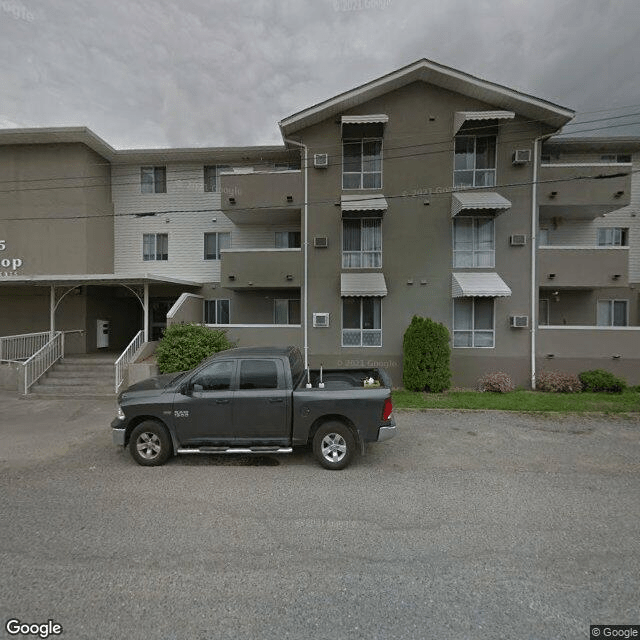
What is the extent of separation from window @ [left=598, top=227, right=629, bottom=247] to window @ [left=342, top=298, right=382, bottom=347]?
10602mm

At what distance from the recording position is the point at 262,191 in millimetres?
12281

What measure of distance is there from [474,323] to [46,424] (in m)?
12.6

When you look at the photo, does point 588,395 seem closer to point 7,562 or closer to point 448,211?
point 448,211

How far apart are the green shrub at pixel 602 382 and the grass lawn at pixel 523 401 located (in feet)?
0.98

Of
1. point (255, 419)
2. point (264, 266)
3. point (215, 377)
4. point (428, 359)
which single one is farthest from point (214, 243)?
point (255, 419)

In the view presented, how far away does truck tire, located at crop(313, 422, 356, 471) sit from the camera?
5.16 meters

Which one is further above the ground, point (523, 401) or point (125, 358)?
point (125, 358)

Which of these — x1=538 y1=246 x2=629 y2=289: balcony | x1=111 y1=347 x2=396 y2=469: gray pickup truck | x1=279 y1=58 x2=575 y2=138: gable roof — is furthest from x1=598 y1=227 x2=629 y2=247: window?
x1=111 y1=347 x2=396 y2=469: gray pickup truck

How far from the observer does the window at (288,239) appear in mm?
14445

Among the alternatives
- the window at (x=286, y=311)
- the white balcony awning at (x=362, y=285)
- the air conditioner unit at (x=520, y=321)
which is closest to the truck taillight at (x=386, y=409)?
the white balcony awning at (x=362, y=285)

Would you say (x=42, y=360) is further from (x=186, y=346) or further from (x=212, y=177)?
(x=212, y=177)

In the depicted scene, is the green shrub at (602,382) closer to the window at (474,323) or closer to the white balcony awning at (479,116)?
the window at (474,323)

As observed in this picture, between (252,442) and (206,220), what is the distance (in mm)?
12262

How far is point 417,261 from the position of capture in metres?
11.8
